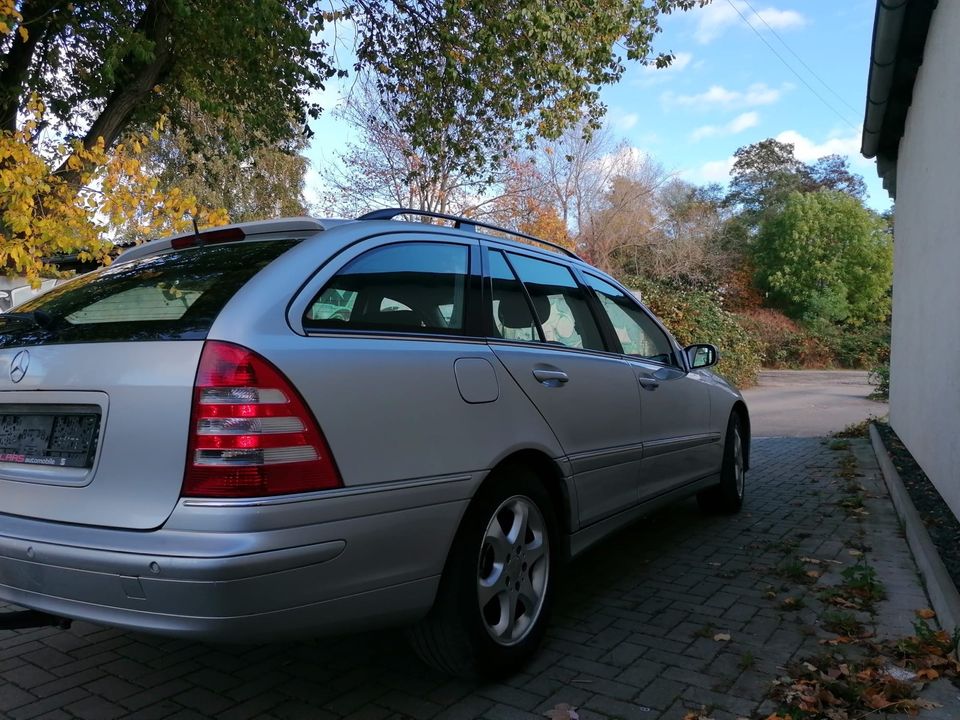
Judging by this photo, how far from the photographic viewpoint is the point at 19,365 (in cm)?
249

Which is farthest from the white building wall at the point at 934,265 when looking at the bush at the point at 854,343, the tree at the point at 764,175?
the tree at the point at 764,175

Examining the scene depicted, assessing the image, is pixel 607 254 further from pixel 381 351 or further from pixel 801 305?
pixel 381 351

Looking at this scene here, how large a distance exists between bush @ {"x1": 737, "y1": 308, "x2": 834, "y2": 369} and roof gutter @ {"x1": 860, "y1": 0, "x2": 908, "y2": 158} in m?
20.9

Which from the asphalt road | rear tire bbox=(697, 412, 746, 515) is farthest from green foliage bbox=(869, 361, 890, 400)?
rear tire bbox=(697, 412, 746, 515)

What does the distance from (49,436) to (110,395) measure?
1.10ft

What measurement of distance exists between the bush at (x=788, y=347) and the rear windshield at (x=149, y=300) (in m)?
27.7

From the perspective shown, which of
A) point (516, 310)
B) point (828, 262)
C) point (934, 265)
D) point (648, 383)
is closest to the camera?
point (516, 310)

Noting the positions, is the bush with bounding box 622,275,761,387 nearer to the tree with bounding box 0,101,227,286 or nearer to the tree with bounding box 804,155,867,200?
the tree with bounding box 0,101,227,286

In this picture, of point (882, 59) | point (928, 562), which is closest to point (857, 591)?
point (928, 562)

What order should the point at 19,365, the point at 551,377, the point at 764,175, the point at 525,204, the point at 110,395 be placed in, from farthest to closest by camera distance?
the point at 764,175 < the point at 525,204 < the point at 551,377 < the point at 19,365 < the point at 110,395

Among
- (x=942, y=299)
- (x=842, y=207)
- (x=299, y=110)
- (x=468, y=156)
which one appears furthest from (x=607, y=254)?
(x=942, y=299)

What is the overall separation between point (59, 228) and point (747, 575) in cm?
686

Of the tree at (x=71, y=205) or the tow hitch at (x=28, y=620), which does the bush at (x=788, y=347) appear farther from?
the tow hitch at (x=28, y=620)

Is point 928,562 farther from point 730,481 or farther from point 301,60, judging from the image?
point 301,60
